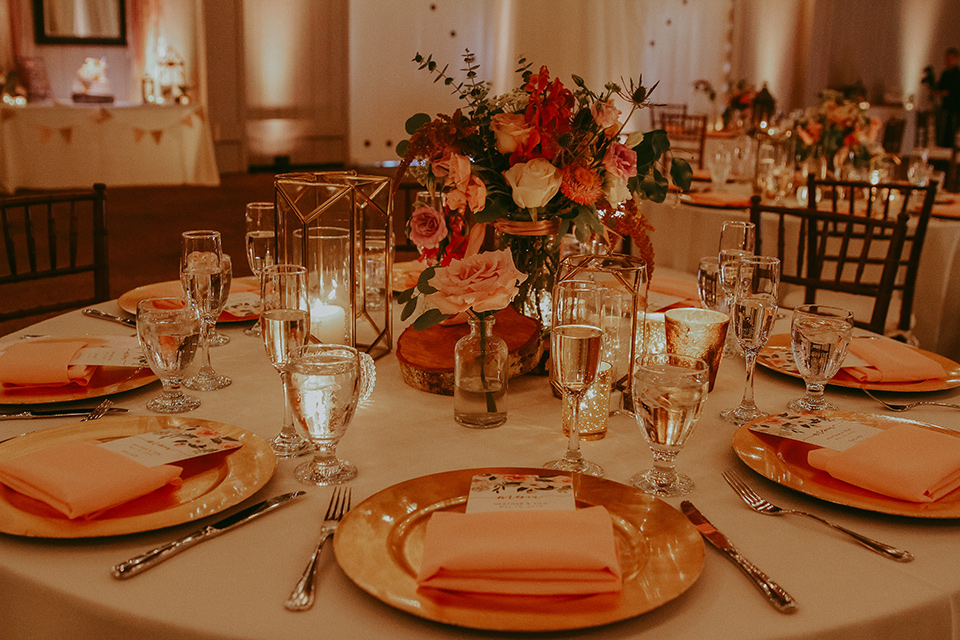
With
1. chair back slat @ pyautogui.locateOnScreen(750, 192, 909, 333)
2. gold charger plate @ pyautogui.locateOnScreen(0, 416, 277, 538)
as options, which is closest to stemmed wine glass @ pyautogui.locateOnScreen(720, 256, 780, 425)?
gold charger plate @ pyautogui.locateOnScreen(0, 416, 277, 538)

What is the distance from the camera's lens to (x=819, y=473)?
113cm

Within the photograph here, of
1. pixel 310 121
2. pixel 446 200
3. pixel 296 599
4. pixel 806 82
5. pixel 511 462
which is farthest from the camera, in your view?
pixel 806 82

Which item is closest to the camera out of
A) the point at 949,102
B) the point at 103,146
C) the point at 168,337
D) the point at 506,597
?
the point at 506,597

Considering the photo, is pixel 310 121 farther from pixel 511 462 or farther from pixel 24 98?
pixel 511 462

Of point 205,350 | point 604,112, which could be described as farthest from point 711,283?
point 205,350

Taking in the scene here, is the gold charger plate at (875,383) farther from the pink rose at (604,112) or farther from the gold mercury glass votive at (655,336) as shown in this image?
the pink rose at (604,112)

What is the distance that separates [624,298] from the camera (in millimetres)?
1365

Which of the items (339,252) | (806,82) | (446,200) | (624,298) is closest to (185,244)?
(339,252)

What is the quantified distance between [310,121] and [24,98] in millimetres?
3326

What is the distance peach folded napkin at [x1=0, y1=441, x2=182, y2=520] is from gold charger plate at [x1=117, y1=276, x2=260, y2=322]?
2.47ft

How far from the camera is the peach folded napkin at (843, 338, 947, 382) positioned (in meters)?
1.50

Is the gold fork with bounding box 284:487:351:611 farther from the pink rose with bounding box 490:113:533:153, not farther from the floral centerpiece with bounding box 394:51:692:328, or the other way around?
the pink rose with bounding box 490:113:533:153

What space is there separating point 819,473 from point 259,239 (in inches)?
46.0

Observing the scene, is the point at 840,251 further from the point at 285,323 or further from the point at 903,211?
the point at 285,323
